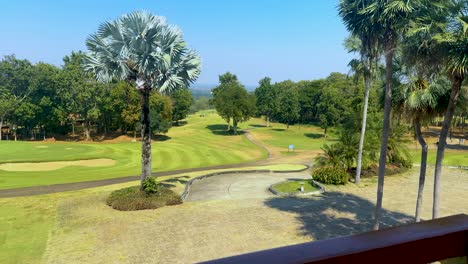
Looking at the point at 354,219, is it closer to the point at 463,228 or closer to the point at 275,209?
the point at 275,209

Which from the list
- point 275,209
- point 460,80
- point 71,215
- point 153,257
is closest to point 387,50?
point 460,80

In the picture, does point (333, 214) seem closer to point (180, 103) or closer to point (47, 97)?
point (47, 97)

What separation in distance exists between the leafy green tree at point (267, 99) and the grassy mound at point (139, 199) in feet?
224

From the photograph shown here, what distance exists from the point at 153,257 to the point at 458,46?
44.3ft

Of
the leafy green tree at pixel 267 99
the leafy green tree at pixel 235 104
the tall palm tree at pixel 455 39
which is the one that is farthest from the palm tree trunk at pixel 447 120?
the leafy green tree at pixel 267 99

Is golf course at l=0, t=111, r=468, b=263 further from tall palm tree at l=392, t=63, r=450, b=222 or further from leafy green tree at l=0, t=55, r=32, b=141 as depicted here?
leafy green tree at l=0, t=55, r=32, b=141

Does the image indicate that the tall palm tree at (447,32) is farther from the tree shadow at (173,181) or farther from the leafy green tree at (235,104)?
the leafy green tree at (235,104)

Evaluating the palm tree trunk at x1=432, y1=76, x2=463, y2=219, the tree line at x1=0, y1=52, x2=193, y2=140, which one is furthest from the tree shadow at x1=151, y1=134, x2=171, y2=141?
the palm tree trunk at x1=432, y1=76, x2=463, y2=219

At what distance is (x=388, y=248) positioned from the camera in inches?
69.9

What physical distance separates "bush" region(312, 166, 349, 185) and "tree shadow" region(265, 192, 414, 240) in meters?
3.41

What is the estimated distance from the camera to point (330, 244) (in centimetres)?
174

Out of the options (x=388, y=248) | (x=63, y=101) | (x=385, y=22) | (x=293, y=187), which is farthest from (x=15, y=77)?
(x=388, y=248)

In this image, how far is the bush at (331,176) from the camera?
28875 millimetres

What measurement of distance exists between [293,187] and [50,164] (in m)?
26.8
